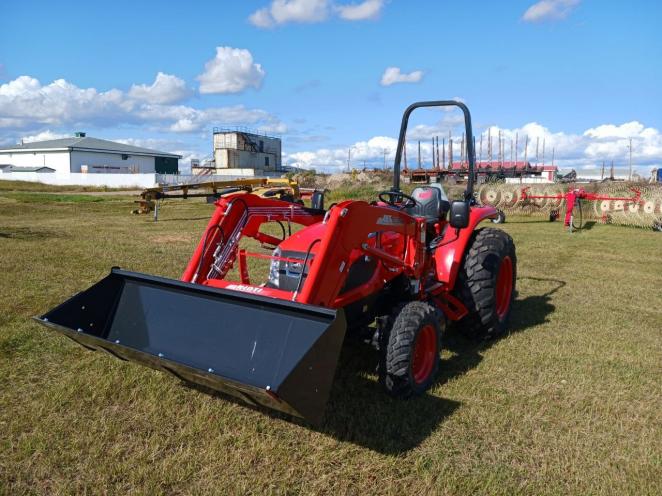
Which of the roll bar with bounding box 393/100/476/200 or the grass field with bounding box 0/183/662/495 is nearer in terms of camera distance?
the grass field with bounding box 0/183/662/495

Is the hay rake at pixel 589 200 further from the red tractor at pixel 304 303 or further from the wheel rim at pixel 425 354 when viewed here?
the wheel rim at pixel 425 354

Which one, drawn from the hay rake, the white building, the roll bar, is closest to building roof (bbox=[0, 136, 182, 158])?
the white building

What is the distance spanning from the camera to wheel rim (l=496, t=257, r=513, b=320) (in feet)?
18.9

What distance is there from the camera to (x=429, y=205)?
511 centimetres

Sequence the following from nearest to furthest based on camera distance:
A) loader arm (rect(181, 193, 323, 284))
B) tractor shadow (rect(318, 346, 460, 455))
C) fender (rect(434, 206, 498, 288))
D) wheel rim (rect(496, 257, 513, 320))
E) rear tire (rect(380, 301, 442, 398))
A: tractor shadow (rect(318, 346, 460, 455)) → rear tire (rect(380, 301, 442, 398)) → loader arm (rect(181, 193, 323, 284)) → fender (rect(434, 206, 498, 288)) → wheel rim (rect(496, 257, 513, 320))

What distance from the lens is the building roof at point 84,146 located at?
208ft

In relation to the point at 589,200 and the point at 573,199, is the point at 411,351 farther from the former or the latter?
the point at 589,200

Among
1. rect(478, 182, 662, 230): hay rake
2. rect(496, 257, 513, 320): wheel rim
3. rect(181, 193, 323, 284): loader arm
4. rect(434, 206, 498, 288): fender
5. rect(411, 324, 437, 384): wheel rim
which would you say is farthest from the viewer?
rect(478, 182, 662, 230): hay rake

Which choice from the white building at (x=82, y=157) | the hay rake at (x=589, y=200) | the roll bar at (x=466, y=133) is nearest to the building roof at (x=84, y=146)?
the white building at (x=82, y=157)

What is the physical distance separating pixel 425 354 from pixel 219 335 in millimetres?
1552

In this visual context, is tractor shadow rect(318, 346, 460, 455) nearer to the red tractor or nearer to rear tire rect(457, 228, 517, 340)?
the red tractor

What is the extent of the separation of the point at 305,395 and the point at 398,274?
1.83m

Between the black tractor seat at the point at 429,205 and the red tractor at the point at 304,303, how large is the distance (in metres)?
0.01

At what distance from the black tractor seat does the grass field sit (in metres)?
1.20
